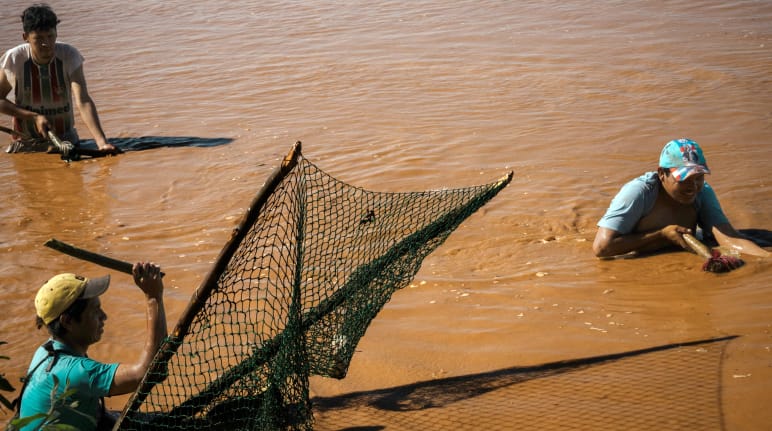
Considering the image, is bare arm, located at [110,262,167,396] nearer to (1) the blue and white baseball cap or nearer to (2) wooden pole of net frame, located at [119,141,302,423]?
(2) wooden pole of net frame, located at [119,141,302,423]

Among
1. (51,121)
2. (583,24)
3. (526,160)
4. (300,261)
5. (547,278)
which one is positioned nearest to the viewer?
(300,261)

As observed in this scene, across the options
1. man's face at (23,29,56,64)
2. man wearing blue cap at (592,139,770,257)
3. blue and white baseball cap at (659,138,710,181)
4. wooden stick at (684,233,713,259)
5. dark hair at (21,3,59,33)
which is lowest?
wooden stick at (684,233,713,259)

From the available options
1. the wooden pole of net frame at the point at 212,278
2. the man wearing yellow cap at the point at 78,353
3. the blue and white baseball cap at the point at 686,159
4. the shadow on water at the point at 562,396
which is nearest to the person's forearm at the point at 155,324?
the man wearing yellow cap at the point at 78,353

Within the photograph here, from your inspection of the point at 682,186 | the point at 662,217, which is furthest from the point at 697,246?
the point at 682,186

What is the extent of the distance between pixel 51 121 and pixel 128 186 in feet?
4.68

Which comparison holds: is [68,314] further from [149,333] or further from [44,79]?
[44,79]

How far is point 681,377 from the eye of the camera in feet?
13.3

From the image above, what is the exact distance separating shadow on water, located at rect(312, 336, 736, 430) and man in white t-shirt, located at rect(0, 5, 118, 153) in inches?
219

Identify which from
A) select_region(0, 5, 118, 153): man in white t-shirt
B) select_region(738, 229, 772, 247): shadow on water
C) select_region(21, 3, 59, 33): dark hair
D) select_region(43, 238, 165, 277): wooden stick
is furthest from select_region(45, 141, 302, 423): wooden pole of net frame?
select_region(0, 5, 118, 153): man in white t-shirt

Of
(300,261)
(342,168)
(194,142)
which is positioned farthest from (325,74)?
(300,261)

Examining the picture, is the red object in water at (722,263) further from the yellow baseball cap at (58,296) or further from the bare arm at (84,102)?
the bare arm at (84,102)

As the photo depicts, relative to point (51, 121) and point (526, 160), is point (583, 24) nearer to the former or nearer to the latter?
point (526, 160)

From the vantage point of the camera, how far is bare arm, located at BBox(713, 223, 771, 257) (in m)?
5.29

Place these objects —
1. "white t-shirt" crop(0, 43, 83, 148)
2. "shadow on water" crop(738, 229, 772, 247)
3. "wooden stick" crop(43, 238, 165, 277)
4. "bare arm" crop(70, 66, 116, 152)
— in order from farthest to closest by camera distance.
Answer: "bare arm" crop(70, 66, 116, 152) < "white t-shirt" crop(0, 43, 83, 148) < "shadow on water" crop(738, 229, 772, 247) < "wooden stick" crop(43, 238, 165, 277)
